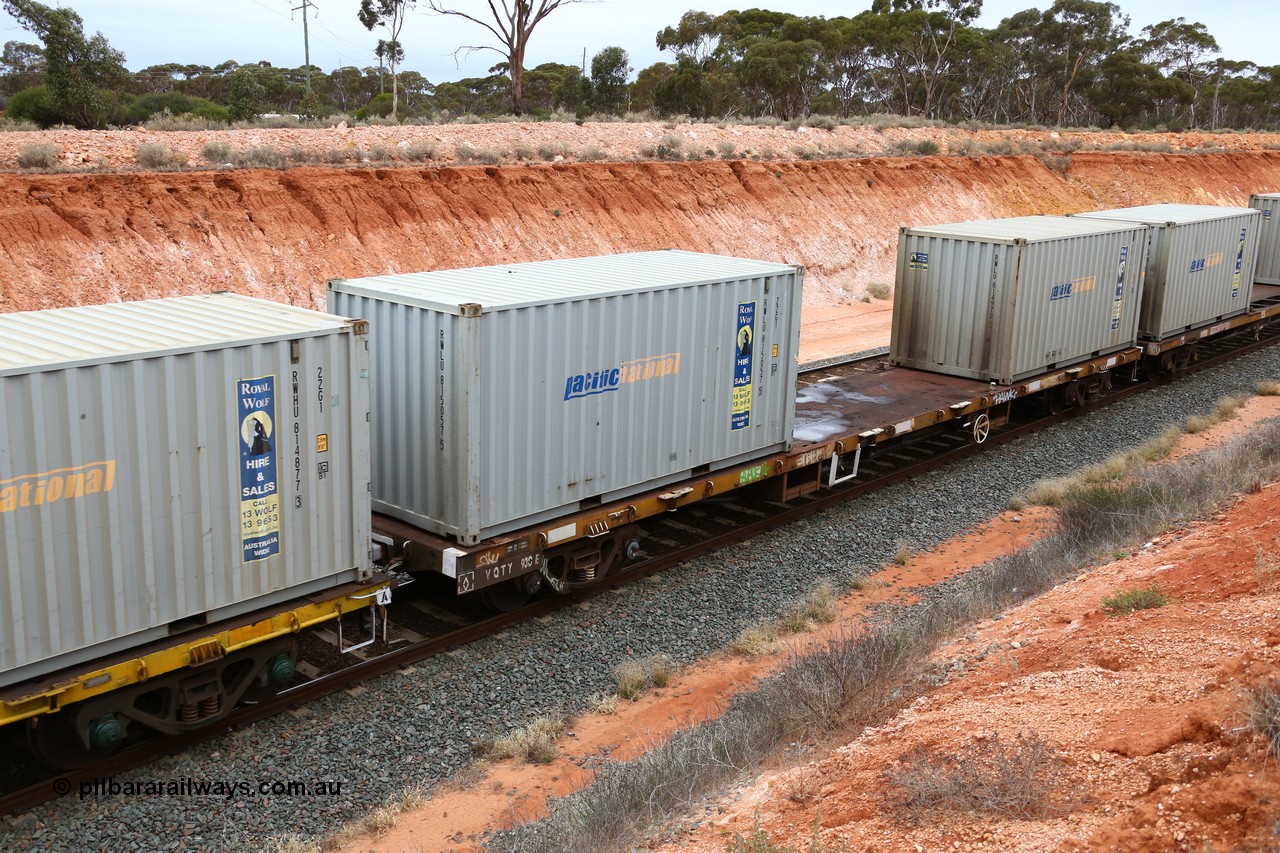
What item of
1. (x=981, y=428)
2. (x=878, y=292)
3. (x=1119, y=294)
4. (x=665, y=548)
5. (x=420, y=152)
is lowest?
(x=665, y=548)

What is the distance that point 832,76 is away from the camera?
237 ft

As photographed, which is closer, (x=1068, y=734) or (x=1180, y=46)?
(x=1068, y=734)

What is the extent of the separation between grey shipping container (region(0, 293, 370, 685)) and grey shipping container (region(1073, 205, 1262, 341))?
56.4 feet

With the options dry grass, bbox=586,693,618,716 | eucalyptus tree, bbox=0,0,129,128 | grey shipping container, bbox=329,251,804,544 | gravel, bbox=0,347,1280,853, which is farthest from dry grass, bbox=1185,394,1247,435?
eucalyptus tree, bbox=0,0,129,128

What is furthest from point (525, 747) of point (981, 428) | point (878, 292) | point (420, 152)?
point (878, 292)

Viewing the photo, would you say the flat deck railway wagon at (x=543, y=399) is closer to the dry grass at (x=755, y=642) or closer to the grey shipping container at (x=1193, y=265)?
the dry grass at (x=755, y=642)

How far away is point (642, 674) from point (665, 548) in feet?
10.5

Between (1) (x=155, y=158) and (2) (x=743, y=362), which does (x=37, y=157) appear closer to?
(1) (x=155, y=158)

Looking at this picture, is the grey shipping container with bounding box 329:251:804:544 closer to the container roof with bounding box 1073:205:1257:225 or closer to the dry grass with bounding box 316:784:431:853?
the dry grass with bounding box 316:784:431:853

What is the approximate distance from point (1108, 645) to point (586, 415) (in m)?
5.10

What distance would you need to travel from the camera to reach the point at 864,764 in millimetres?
6895

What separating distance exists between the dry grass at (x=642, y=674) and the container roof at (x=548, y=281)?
338 centimetres

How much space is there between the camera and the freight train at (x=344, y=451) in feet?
24.4

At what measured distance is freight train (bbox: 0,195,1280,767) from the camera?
24.4 feet
